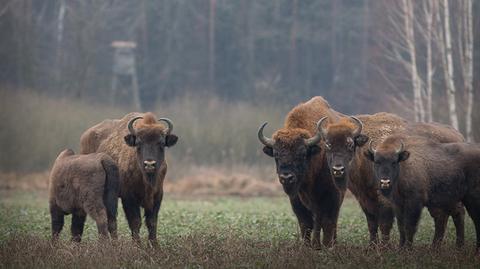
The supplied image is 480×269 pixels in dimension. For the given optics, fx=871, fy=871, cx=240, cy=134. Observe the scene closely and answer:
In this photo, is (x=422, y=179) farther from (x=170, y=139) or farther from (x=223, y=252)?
(x=170, y=139)

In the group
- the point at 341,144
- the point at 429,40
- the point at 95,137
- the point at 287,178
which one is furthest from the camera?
the point at 429,40

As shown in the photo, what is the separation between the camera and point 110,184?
45.1ft

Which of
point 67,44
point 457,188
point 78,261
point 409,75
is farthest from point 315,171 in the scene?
point 67,44

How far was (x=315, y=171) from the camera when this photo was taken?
13.9 meters

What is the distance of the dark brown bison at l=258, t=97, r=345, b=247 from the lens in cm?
1354

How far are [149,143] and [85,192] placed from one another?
1336mm

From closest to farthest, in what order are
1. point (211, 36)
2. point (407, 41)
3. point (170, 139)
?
point (170, 139) < point (407, 41) < point (211, 36)

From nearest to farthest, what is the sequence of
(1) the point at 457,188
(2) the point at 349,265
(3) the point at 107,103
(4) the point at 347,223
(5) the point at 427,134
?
1. (2) the point at 349,265
2. (1) the point at 457,188
3. (5) the point at 427,134
4. (4) the point at 347,223
5. (3) the point at 107,103

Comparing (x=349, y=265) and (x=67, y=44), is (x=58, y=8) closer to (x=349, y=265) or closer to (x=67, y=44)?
(x=67, y=44)

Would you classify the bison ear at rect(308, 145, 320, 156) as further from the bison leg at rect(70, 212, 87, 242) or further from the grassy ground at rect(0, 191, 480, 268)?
the bison leg at rect(70, 212, 87, 242)

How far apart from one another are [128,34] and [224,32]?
17.9ft

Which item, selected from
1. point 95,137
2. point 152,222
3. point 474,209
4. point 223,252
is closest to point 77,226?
point 152,222

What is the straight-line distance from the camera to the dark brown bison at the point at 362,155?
531 inches

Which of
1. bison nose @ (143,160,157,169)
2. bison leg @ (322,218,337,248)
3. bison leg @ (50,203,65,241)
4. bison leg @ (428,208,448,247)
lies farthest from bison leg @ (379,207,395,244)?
bison leg @ (50,203,65,241)
